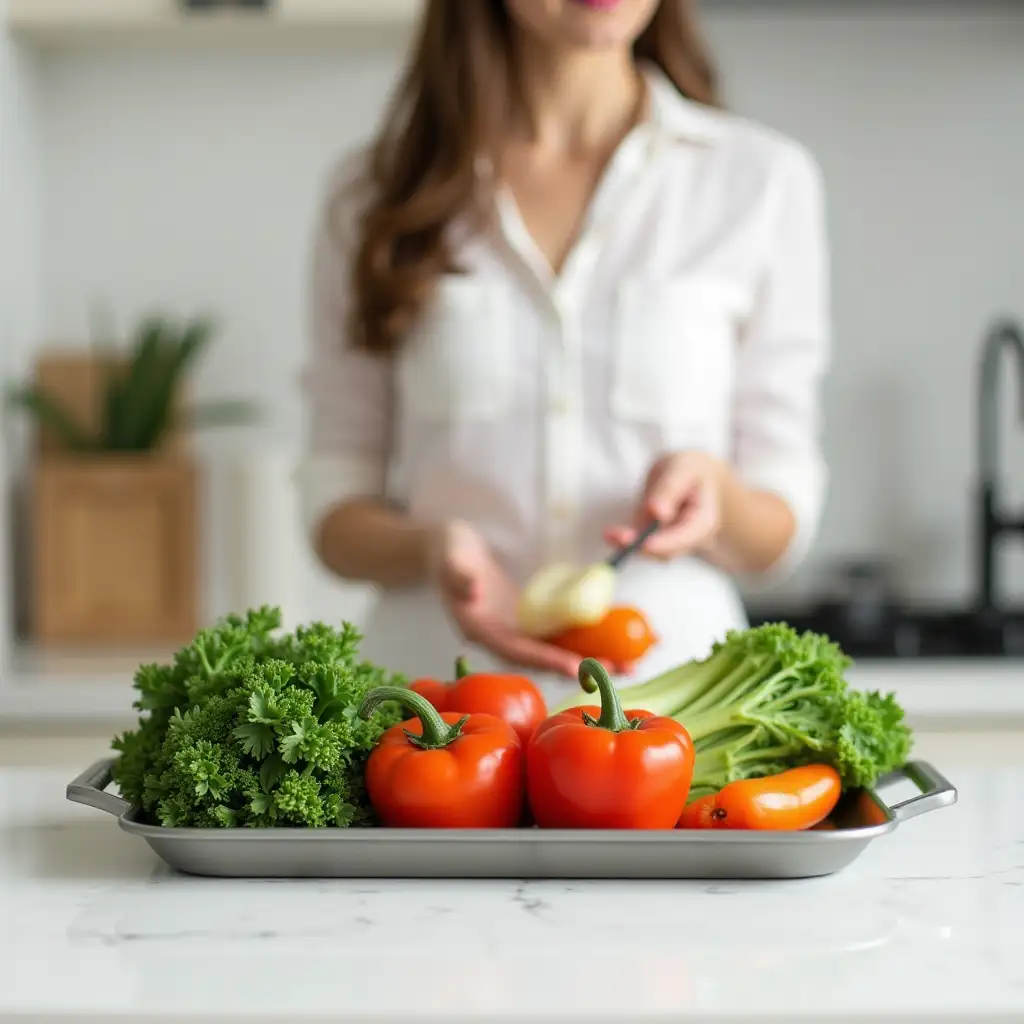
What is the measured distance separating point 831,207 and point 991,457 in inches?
21.3

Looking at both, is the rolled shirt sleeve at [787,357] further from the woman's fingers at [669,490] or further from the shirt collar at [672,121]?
the woman's fingers at [669,490]

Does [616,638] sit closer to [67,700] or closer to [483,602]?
[483,602]

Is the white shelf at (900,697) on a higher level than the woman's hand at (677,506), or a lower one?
lower

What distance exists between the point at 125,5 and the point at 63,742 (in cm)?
120

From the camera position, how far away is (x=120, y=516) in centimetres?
254

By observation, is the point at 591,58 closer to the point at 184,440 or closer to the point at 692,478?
the point at 692,478

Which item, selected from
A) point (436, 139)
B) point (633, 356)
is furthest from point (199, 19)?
point (633, 356)

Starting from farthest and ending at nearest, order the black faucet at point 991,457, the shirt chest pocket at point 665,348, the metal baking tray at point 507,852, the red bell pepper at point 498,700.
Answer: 1. the black faucet at point 991,457
2. the shirt chest pocket at point 665,348
3. the red bell pepper at point 498,700
4. the metal baking tray at point 507,852

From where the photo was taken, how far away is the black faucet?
2535 mm

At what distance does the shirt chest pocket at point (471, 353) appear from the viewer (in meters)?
1.53

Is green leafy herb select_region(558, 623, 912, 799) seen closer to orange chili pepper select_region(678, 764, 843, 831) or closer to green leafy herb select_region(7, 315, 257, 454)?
orange chili pepper select_region(678, 764, 843, 831)

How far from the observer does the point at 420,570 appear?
1.51 meters

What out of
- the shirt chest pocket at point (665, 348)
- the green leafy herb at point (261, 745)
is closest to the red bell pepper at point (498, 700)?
the green leafy herb at point (261, 745)

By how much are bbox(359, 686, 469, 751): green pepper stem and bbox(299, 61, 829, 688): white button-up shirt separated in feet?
2.48
